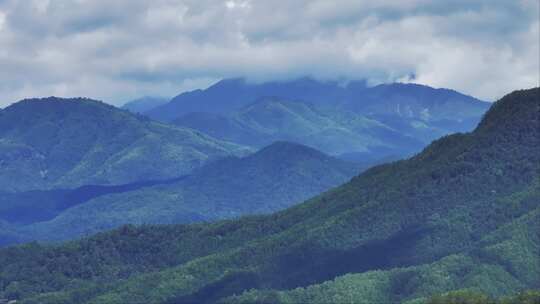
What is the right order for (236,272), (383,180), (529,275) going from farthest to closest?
(383,180)
(236,272)
(529,275)

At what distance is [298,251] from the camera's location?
149 m

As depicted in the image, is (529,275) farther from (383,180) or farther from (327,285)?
(383,180)

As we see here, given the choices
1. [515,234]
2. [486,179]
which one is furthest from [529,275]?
[486,179]

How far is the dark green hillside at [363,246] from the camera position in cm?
13025

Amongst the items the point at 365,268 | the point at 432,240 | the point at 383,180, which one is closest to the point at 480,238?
the point at 432,240

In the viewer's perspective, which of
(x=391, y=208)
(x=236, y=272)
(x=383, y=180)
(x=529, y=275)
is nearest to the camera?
(x=529, y=275)

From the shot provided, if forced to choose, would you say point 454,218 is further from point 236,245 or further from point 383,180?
point 236,245

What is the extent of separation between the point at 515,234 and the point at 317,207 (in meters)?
42.9

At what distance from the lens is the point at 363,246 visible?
491 feet

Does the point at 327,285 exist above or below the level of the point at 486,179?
below

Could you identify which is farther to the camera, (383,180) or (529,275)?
(383,180)

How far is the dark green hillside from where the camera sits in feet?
427

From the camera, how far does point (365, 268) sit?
14500 centimetres

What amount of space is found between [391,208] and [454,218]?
10.3m
